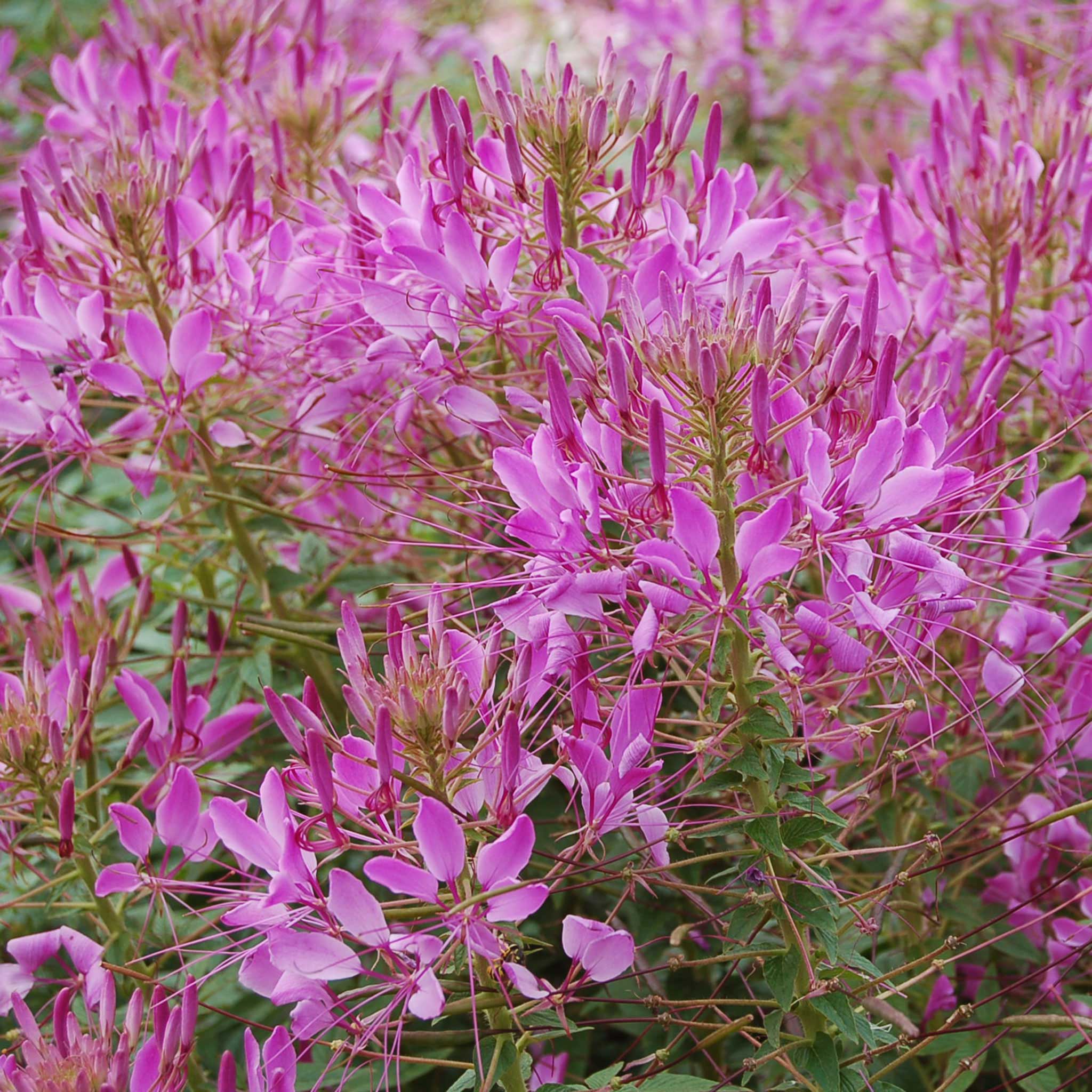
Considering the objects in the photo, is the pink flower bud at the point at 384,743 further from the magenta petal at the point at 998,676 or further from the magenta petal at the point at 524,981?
the magenta petal at the point at 998,676

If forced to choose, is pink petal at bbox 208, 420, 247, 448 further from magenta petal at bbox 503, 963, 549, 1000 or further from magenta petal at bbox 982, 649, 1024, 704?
magenta petal at bbox 982, 649, 1024, 704

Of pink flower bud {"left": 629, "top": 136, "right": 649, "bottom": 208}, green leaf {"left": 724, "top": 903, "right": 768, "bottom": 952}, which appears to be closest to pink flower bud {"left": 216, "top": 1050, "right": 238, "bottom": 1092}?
green leaf {"left": 724, "top": 903, "right": 768, "bottom": 952}

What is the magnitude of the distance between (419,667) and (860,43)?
2225 millimetres

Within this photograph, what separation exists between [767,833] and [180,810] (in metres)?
0.54

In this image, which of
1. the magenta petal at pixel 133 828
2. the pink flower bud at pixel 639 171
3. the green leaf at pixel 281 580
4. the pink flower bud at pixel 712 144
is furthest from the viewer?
the green leaf at pixel 281 580

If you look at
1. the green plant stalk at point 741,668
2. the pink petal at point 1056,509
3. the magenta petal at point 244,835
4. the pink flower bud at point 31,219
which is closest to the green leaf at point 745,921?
the green plant stalk at point 741,668

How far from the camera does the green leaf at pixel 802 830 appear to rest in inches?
40.9

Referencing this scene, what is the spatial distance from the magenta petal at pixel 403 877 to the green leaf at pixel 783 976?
30 cm

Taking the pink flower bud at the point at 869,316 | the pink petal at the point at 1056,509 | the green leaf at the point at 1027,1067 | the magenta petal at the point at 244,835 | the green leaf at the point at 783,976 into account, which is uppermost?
the pink flower bud at the point at 869,316

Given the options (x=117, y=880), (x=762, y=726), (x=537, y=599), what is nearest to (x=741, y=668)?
(x=762, y=726)

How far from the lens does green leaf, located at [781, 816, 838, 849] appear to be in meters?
1.04

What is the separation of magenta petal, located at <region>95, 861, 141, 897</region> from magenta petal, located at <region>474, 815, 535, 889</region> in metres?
0.41

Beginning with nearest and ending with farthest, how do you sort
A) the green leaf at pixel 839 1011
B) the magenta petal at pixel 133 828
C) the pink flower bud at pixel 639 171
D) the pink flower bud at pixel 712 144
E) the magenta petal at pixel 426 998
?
the magenta petal at pixel 426 998
the green leaf at pixel 839 1011
the magenta petal at pixel 133 828
the pink flower bud at pixel 639 171
the pink flower bud at pixel 712 144

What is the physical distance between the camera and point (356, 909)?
96 cm
